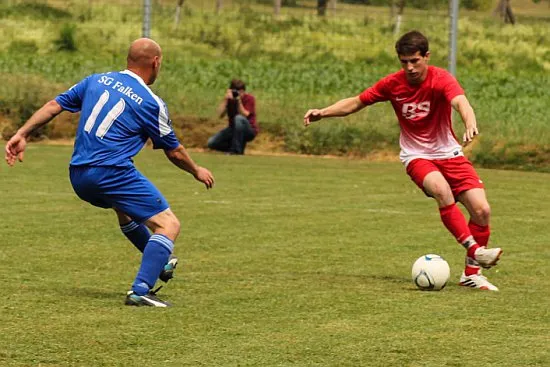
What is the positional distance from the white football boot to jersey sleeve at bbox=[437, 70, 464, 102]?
129cm

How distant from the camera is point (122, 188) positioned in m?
8.28

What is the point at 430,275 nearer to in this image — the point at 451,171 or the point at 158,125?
the point at 451,171

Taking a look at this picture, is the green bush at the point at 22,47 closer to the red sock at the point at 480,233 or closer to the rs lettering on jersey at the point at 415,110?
the rs lettering on jersey at the point at 415,110

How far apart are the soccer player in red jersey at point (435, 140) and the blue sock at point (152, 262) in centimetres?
229

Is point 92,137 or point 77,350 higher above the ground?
point 92,137

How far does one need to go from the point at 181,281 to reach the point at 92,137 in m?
1.67

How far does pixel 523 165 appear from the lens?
21.5 m

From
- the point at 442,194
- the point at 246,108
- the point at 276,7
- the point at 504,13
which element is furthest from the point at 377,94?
the point at 504,13

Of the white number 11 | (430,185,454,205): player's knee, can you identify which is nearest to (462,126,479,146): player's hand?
(430,185,454,205): player's knee

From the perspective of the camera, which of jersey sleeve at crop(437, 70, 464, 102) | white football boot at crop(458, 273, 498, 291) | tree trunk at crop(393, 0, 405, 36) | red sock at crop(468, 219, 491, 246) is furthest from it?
tree trunk at crop(393, 0, 405, 36)

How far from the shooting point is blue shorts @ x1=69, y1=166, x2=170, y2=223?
27.1ft

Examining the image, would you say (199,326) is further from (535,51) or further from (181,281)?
(535,51)

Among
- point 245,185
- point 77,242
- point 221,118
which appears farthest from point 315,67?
point 77,242

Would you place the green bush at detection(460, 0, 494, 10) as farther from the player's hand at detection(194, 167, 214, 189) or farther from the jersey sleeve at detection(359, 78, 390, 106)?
the player's hand at detection(194, 167, 214, 189)
